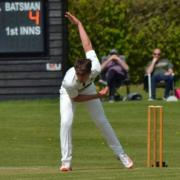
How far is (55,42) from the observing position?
26609 millimetres

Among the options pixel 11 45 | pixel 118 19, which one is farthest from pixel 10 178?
pixel 118 19

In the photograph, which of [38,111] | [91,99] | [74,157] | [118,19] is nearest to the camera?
[91,99]

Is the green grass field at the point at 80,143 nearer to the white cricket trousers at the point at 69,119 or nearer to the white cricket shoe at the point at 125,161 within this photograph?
the white cricket shoe at the point at 125,161

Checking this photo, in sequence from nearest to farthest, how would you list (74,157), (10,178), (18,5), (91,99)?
(10,178) < (91,99) < (74,157) < (18,5)

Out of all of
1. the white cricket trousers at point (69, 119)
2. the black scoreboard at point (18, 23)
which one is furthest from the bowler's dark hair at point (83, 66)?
the black scoreboard at point (18, 23)

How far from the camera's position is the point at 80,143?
61.9ft

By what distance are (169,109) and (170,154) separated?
699 centimetres

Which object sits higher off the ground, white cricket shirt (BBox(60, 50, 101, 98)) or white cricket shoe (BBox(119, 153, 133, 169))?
white cricket shirt (BBox(60, 50, 101, 98))

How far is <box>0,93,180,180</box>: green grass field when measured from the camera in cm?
1278

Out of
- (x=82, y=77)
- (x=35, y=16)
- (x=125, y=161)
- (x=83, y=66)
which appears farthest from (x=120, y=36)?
(x=83, y=66)

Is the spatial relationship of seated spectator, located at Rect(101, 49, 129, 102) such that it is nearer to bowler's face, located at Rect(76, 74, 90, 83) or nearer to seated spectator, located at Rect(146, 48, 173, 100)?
seated spectator, located at Rect(146, 48, 173, 100)

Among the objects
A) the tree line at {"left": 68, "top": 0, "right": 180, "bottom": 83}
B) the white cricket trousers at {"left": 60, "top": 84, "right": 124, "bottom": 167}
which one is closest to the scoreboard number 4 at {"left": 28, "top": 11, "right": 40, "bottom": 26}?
the tree line at {"left": 68, "top": 0, "right": 180, "bottom": 83}

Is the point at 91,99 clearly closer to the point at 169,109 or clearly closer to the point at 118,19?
the point at 169,109

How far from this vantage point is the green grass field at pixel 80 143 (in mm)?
12776
